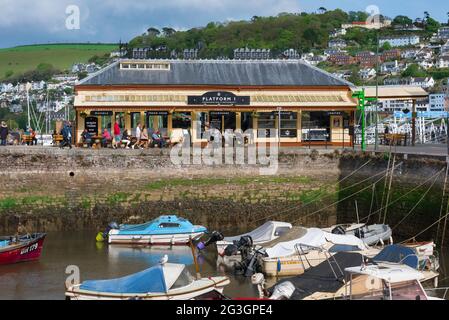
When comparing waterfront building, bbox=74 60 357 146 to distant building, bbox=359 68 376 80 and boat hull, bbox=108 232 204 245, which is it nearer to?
boat hull, bbox=108 232 204 245

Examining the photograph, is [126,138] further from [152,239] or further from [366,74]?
[366,74]

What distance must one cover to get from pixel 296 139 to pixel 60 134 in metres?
11.6

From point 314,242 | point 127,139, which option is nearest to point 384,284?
point 314,242

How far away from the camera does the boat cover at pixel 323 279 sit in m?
24.2

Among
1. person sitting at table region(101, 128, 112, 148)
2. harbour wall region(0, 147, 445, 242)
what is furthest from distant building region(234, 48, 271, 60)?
person sitting at table region(101, 128, 112, 148)

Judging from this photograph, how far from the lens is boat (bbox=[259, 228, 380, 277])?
29906 mm

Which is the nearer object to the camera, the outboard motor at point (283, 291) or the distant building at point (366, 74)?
the outboard motor at point (283, 291)

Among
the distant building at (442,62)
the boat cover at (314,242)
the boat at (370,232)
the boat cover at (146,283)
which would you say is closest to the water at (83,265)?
the boat cover at (314,242)

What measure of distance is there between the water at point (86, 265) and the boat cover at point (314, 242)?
147 centimetres

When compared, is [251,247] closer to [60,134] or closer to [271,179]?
[271,179]

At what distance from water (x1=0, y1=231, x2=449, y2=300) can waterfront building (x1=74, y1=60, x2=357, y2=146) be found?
9.00m

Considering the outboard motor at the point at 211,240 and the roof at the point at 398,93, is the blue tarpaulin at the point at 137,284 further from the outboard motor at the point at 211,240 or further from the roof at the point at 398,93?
the roof at the point at 398,93

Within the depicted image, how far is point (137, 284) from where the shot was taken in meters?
23.2

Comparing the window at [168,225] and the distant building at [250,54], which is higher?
the distant building at [250,54]
